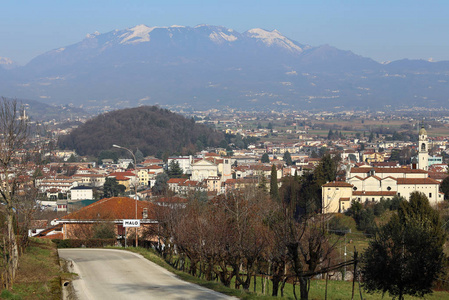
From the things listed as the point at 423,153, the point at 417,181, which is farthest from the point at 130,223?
the point at 423,153

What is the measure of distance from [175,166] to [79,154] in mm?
54996

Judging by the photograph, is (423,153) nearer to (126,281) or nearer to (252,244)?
(252,244)

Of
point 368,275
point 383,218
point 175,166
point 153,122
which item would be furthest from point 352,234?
point 153,122

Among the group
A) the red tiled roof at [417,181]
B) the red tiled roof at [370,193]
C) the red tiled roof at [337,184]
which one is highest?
Answer: the red tiled roof at [417,181]

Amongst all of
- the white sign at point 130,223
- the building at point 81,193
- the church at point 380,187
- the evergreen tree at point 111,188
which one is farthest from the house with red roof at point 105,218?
the evergreen tree at point 111,188

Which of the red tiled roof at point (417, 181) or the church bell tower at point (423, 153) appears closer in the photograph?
the red tiled roof at point (417, 181)

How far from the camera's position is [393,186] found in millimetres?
52750

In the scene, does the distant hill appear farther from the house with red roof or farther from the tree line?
the tree line

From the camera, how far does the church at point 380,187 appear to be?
5078cm

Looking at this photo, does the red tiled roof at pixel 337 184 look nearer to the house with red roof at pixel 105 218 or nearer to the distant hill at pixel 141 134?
the house with red roof at pixel 105 218

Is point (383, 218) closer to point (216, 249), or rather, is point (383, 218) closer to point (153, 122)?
point (216, 249)

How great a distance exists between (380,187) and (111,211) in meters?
30.2

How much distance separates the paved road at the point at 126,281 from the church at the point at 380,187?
3382 cm

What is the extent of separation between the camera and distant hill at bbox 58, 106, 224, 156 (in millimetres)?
137250
